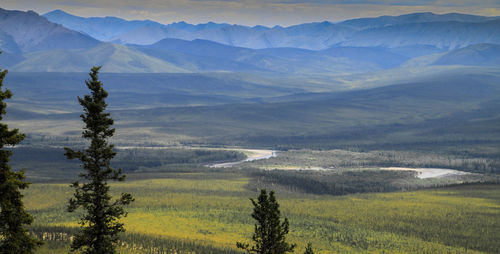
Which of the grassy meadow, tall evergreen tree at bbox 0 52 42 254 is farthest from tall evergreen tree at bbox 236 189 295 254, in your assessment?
the grassy meadow

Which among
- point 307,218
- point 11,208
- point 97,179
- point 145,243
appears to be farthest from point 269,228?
point 307,218

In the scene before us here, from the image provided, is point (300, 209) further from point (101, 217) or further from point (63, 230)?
point (101, 217)

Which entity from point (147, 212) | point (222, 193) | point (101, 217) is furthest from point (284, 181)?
point (101, 217)

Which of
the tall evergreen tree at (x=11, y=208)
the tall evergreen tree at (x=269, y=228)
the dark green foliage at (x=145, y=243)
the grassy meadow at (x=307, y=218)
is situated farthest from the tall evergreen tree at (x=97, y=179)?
the dark green foliage at (x=145, y=243)

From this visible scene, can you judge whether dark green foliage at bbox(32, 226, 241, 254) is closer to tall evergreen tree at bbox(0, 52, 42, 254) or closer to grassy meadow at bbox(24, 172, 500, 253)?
grassy meadow at bbox(24, 172, 500, 253)

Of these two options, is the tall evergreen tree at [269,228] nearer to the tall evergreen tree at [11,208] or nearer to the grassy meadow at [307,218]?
the tall evergreen tree at [11,208]
